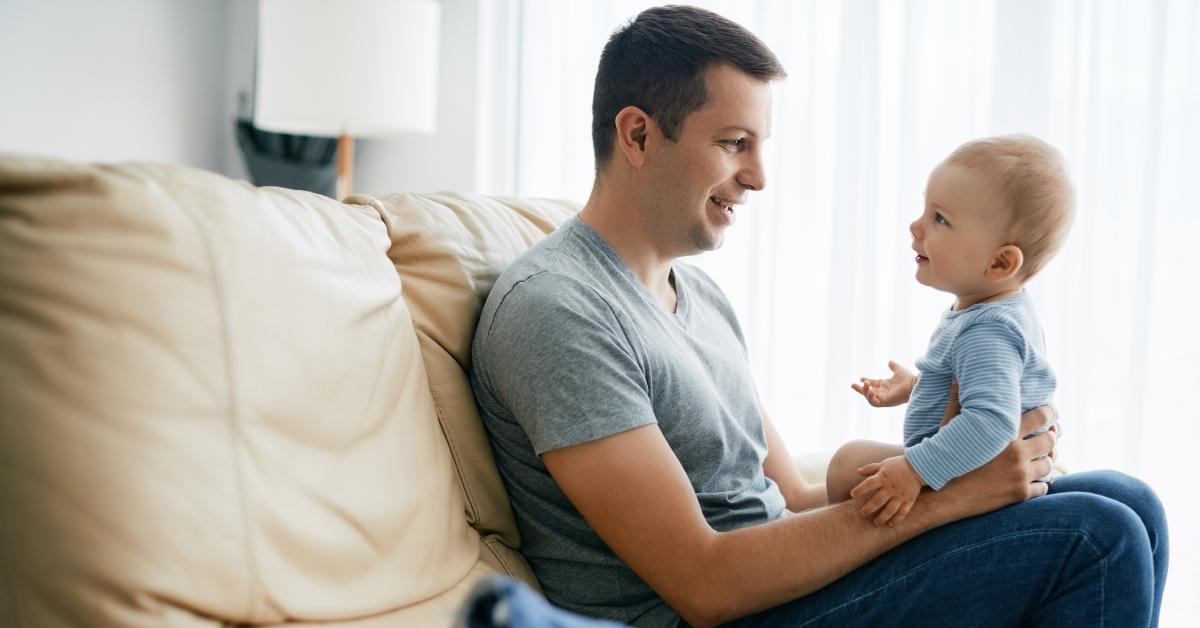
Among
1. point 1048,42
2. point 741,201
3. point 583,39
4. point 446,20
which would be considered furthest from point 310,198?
point 446,20

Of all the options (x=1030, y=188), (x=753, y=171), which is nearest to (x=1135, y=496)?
(x=1030, y=188)

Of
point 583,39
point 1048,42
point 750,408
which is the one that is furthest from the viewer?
point 583,39

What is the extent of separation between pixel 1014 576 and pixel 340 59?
2.16 m

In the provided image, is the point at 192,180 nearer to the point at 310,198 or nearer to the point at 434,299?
the point at 310,198

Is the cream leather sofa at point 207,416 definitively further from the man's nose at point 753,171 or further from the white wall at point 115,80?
the white wall at point 115,80

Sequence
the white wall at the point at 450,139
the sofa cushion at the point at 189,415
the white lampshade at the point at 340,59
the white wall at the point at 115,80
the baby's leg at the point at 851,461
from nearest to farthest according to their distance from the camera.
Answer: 1. the sofa cushion at the point at 189,415
2. the baby's leg at the point at 851,461
3. the white lampshade at the point at 340,59
4. the white wall at the point at 115,80
5. the white wall at the point at 450,139

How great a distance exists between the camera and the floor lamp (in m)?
2.55

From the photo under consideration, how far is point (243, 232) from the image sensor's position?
2.88 feet

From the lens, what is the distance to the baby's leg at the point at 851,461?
126 cm

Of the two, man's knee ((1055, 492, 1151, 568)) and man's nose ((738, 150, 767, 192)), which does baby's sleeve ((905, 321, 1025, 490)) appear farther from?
man's nose ((738, 150, 767, 192))

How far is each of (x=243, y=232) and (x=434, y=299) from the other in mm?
359

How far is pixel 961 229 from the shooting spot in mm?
1155

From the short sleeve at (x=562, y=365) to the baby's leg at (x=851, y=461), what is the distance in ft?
1.08

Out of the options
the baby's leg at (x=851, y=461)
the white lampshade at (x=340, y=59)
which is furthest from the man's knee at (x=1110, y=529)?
the white lampshade at (x=340, y=59)
